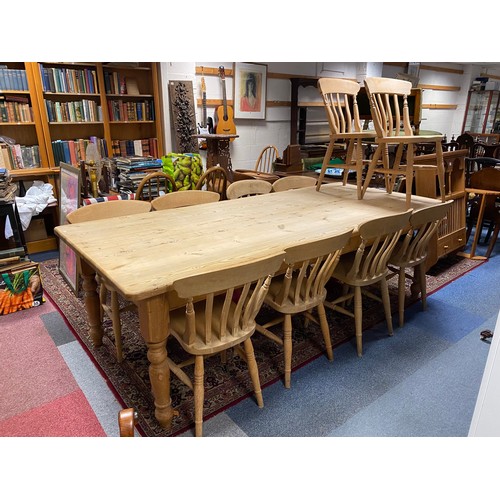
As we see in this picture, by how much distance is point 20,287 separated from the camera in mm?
2729

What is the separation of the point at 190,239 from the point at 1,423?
123 cm

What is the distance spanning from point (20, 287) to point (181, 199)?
1.33 meters

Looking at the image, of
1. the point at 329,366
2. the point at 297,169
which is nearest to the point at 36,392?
the point at 329,366

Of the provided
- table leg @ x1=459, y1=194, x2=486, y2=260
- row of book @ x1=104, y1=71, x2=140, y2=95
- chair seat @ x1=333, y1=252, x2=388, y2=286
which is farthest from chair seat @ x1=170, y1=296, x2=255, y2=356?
row of book @ x1=104, y1=71, x2=140, y2=95

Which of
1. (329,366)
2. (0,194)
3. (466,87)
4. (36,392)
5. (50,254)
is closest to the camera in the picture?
(36,392)

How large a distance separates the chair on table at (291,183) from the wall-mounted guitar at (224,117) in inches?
71.8

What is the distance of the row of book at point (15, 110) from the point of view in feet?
11.5

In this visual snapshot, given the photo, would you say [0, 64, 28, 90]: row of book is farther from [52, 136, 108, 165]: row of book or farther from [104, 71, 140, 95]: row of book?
[104, 71, 140, 95]: row of book

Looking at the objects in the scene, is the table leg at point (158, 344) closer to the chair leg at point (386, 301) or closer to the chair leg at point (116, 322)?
the chair leg at point (116, 322)

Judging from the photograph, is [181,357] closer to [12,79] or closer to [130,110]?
[12,79]

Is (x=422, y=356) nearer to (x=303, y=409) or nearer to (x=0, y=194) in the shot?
(x=303, y=409)

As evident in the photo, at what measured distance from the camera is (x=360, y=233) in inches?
78.0

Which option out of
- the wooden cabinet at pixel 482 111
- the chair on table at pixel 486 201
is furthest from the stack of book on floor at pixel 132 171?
the wooden cabinet at pixel 482 111

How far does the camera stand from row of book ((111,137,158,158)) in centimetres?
437
